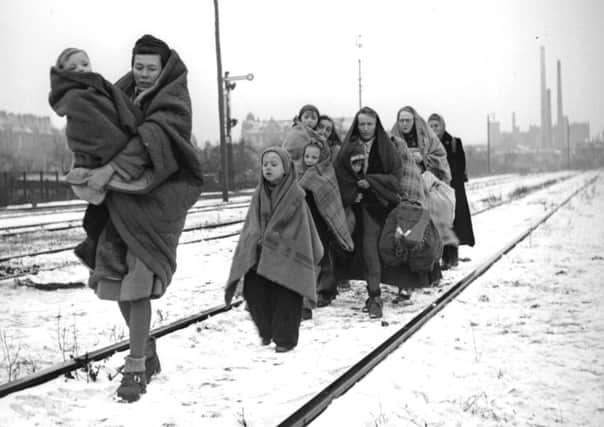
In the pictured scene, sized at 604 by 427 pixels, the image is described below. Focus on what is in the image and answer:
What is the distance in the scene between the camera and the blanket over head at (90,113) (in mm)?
A: 3332

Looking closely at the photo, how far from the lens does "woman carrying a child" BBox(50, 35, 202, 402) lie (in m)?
3.39

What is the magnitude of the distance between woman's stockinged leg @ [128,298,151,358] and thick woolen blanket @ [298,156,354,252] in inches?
91.9

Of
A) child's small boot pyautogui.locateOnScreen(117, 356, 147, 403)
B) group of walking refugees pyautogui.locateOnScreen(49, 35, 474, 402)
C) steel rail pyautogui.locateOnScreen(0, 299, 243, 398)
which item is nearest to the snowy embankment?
steel rail pyautogui.locateOnScreen(0, 299, 243, 398)

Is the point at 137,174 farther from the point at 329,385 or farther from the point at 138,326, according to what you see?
the point at 329,385

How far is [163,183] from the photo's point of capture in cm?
371

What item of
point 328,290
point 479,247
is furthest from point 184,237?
point 328,290

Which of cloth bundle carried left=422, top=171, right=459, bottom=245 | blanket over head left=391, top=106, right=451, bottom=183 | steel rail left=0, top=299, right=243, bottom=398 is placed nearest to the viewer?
steel rail left=0, top=299, right=243, bottom=398

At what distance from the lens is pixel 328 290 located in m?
6.28

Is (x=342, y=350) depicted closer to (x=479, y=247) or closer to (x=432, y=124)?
(x=432, y=124)

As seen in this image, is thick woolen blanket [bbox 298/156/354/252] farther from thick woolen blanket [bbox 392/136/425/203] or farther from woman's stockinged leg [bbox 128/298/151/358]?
woman's stockinged leg [bbox 128/298/151/358]

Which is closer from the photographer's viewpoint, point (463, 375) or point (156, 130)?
point (156, 130)

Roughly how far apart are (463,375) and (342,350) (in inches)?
38.0

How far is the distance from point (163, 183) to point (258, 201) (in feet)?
4.60

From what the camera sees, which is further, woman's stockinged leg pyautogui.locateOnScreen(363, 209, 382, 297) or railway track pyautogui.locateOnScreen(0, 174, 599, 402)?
woman's stockinged leg pyautogui.locateOnScreen(363, 209, 382, 297)
